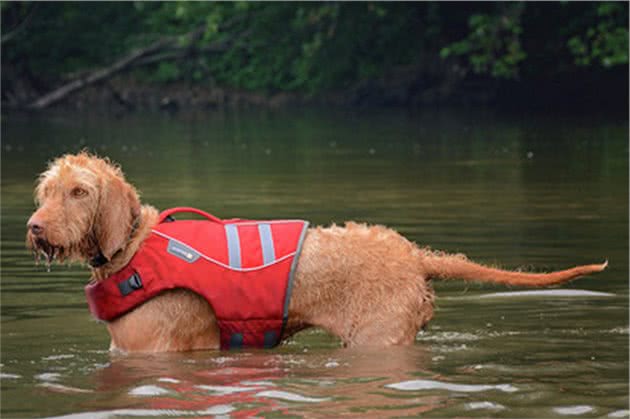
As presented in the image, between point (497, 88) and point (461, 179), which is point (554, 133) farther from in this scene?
point (497, 88)

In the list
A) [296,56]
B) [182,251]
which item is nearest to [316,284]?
[182,251]

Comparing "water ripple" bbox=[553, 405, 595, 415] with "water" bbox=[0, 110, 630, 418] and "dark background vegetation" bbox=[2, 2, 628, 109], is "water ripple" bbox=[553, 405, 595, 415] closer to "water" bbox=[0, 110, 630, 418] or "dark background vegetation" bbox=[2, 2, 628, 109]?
"water" bbox=[0, 110, 630, 418]

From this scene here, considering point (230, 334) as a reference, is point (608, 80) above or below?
above

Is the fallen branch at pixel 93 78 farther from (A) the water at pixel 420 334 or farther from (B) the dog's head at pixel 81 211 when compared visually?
(B) the dog's head at pixel 81 211

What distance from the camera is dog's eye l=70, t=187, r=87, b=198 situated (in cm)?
772

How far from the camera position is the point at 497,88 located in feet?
140

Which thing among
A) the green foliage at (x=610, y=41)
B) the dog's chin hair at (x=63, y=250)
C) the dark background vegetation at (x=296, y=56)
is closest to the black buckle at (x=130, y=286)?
the dog's chin hair at (x=63, y=250)

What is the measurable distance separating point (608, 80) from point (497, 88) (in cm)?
333

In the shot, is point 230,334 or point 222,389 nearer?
point 222,389

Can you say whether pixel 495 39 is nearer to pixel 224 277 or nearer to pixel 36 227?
pixel 224 277

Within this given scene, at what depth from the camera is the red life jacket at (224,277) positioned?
796 cm

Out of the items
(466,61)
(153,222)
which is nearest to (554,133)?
(466,61)

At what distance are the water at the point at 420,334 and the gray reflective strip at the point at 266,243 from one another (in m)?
0.63

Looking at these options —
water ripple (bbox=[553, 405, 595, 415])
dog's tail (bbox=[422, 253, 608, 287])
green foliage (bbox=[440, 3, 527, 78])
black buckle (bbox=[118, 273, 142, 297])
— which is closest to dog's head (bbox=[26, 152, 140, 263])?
black buckle (bbox=[118, 273, 142, 297])
